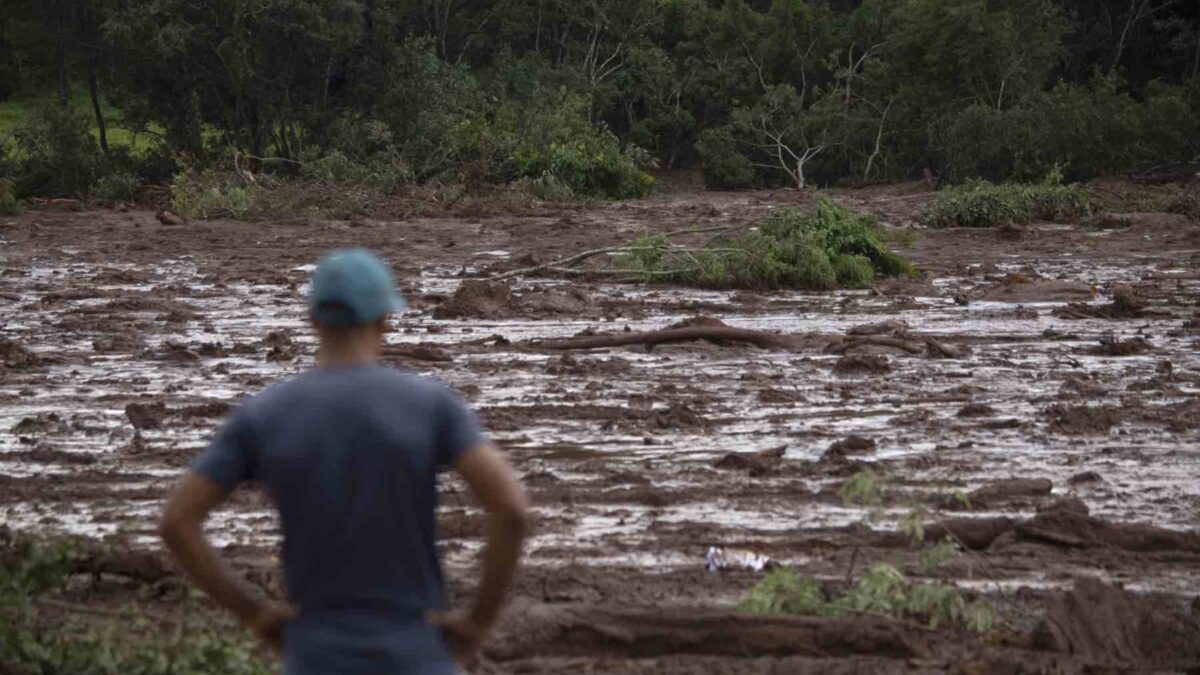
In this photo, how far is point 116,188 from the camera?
3656 centimetres

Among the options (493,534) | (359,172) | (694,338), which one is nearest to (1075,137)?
(359,172)

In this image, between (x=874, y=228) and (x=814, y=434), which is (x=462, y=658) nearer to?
(x=814, y=434)

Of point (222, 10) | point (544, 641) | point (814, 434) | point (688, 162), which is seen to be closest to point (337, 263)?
point (544, 641)

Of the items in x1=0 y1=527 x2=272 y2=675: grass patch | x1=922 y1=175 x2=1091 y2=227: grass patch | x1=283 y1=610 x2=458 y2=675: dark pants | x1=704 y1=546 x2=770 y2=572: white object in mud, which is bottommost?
x1=922 y1=175 x2=1091 y2=227: grass patch

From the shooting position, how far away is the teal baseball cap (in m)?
3.35

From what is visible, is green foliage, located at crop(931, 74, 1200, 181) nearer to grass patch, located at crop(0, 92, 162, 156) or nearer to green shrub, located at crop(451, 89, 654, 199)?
green shrub, located at crop(451, 89, 654, 199)

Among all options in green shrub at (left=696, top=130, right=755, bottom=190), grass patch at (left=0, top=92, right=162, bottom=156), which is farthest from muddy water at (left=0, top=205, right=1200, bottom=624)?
green shrub at (left=696, top=130, right=755, bottom=190)

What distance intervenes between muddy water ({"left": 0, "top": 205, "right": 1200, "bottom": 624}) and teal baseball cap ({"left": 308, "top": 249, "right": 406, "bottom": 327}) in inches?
134

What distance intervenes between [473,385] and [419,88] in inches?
1010

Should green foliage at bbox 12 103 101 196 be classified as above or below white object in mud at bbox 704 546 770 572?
below

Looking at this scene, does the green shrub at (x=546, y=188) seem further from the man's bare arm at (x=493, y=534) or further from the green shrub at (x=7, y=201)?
the man's bare arm at (x=493, y=534)

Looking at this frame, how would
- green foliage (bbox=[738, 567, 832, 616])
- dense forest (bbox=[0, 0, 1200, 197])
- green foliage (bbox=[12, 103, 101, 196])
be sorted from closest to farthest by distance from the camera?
green foliage (bbox=[738, 567, 832, 616]) → dense forest (bbox=[0, 0, 1200, 197]) → green foliage (bbox=[12, 103, 101, 196])

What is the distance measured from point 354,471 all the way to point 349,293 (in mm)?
368

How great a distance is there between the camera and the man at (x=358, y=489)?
3.25 m
